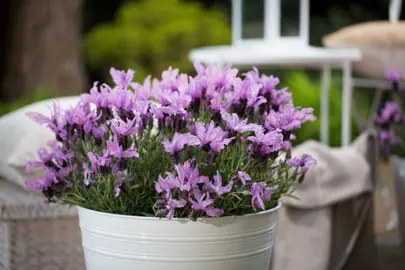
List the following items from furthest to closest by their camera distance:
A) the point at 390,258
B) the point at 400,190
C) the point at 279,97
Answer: the point at 390,258, the point at 400,190, the point at 279,97

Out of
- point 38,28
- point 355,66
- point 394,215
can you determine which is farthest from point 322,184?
point 38,28

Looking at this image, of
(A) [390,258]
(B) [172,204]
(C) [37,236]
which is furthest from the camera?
(A) [390,258]

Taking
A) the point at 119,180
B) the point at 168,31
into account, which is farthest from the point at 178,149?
the point at 168,31

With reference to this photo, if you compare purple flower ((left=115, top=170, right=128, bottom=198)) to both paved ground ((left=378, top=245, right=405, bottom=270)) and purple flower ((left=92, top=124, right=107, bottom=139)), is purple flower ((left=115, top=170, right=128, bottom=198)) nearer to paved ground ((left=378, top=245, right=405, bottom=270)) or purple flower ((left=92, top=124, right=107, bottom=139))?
purple flower ((left=92, top=124, right=107, bottom=139))

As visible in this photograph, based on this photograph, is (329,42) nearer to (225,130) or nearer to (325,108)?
(325,108)

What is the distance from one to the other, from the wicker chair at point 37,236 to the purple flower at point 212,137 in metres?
0.67

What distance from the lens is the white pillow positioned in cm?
205

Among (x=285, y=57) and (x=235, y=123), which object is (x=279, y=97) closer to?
(x=235, y=123)

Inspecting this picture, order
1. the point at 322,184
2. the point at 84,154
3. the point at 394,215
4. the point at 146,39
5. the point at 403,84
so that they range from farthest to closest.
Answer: the point at 146,39 → the point at 403,84 → the point at 394,215 → the point at 322,184 → the point at 84,154

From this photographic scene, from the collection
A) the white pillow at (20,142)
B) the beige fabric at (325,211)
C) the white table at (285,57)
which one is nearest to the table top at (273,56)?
the white table at (285,57)

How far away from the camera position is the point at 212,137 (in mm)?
1399

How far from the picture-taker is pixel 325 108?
12.0ft

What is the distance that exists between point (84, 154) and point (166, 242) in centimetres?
28

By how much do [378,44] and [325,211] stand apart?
1314mm
